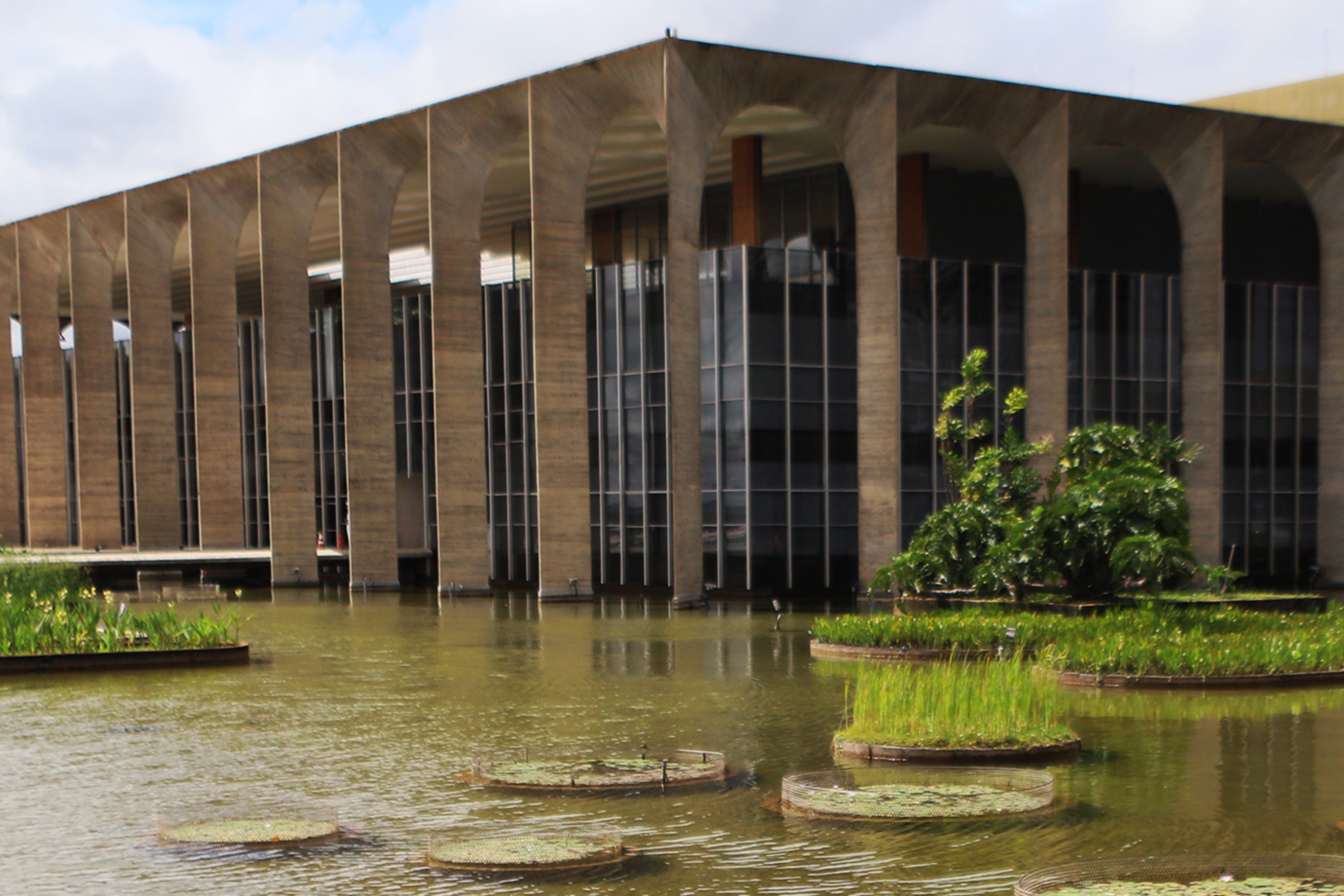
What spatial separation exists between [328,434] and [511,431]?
1214cm

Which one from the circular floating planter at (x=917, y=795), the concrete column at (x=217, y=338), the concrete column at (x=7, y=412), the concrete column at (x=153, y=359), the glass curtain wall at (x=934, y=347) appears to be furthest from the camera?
the concrete column at (x=7, y=412)

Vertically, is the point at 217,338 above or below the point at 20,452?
above

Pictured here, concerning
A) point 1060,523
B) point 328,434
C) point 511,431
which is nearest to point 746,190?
point 511,431

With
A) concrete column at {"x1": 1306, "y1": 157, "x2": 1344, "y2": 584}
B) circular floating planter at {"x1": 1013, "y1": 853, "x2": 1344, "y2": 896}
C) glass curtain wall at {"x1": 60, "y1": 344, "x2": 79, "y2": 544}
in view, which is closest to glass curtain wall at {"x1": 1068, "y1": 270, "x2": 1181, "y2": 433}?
concrete column at {"x1": 1306, "y1": 157, "x2": 1344, "y2": 584}

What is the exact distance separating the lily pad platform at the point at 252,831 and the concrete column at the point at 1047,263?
84.5 ft

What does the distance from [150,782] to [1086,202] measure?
116 feet

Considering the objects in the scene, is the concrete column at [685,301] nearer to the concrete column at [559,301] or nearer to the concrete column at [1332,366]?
the concrete column at [559,301]

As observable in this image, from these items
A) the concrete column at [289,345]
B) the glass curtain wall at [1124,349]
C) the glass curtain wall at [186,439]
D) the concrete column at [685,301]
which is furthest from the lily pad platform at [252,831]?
the glass curtain wall at [186,439]

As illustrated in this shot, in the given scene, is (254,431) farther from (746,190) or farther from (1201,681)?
(1201,681)

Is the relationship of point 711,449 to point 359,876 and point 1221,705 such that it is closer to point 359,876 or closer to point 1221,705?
point 1221,705

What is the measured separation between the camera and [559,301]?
31.3 metres

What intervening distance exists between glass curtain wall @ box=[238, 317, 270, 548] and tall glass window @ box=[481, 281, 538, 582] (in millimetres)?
15889

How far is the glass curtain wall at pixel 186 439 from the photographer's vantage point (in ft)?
194

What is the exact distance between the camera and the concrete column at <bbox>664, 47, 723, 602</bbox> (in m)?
29.6
